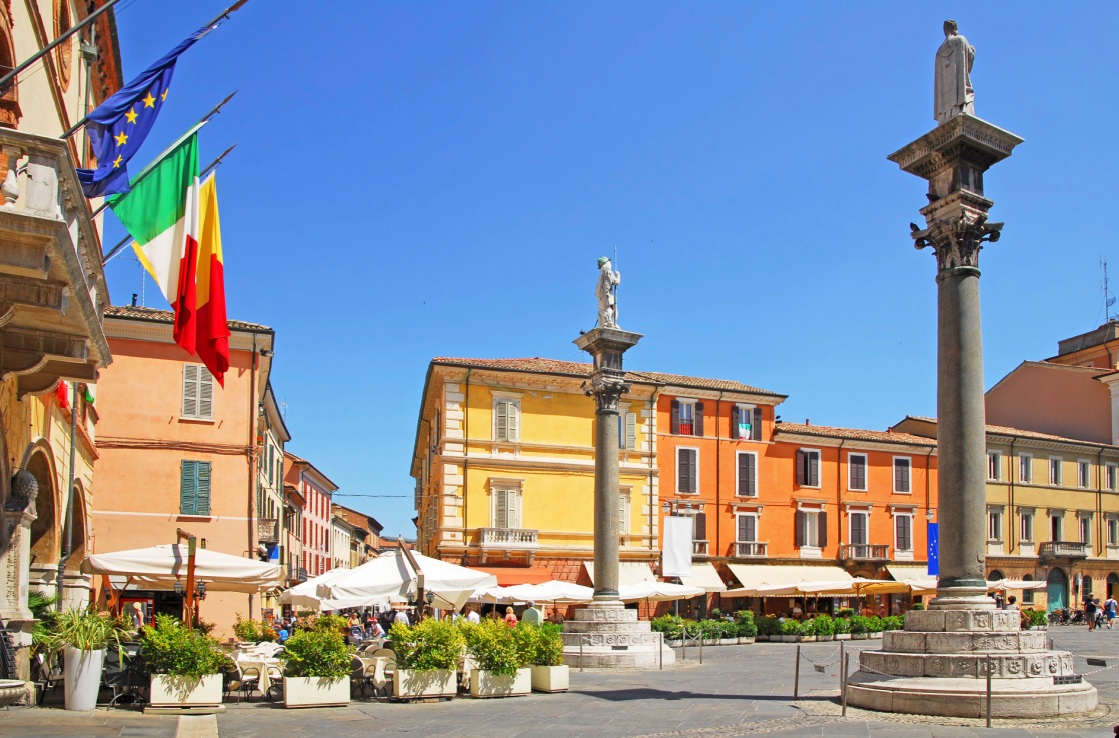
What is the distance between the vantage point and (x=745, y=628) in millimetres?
37281

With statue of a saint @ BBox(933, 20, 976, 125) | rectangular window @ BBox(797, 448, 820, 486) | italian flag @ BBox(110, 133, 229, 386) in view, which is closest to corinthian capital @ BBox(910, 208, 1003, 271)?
statue of a saint @ BBox(933, 20, 976, 125)

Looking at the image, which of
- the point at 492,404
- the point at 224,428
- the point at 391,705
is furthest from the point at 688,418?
the point at 391,705

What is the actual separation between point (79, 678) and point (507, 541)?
87.5 feet

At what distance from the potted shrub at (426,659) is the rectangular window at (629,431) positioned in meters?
27.4

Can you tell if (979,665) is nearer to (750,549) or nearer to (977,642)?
(977,642)

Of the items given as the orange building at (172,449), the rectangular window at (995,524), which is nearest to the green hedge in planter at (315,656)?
the orange building at (172,449)

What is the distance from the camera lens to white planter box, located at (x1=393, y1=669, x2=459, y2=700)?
15.3 meters

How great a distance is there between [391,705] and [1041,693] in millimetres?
8361

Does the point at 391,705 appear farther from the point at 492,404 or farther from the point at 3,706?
the point at 492,404

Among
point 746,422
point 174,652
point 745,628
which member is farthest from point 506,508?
point 174,652

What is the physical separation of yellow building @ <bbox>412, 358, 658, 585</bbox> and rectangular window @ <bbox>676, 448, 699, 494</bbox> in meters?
1.43

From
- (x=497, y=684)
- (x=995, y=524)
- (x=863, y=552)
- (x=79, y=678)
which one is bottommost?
(x=497, y=684)

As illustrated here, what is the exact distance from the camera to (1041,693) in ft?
41.2

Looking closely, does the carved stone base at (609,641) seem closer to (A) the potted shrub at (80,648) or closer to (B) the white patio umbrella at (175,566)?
(B) the white patio umbrella at (175,566)
